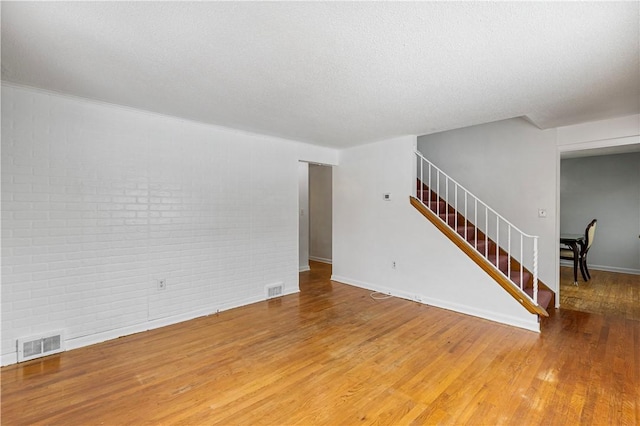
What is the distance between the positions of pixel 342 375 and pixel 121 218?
2.67m

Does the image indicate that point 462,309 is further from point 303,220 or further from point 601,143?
point 303,220

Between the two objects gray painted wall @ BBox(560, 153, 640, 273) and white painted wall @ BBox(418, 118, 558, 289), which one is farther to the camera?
gray painted wall @ BBox(560, 153, 640, 273)

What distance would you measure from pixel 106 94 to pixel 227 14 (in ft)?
6.17

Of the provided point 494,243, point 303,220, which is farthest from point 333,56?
point 303,220

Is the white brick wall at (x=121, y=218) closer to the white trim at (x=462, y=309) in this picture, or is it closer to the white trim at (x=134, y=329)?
the white trim at (x=134, y=329)

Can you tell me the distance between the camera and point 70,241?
113 inches

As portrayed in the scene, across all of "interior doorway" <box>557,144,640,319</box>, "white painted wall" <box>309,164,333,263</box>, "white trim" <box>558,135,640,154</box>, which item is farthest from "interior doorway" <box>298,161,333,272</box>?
"interior doorway" <box>557,144,640,319</box>

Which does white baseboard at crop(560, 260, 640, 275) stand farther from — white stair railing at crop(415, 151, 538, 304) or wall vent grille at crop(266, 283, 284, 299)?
wall vent grille at crop(266, 283, 284, 299)

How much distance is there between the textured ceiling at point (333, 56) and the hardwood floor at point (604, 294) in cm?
245

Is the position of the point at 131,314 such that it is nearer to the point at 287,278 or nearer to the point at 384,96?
the point at 287,278

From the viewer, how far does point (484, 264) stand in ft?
12.1

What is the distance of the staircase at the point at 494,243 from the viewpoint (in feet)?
11.5

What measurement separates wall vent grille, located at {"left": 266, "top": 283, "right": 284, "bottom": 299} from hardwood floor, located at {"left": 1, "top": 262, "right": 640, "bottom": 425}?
82 cm

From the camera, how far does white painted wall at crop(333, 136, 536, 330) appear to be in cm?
374
